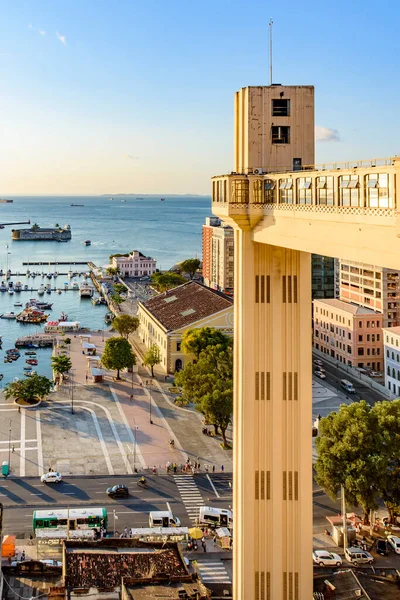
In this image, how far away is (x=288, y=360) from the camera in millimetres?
23422

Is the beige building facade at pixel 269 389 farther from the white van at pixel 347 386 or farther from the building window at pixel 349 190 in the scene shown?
the white van at pixel 347 386

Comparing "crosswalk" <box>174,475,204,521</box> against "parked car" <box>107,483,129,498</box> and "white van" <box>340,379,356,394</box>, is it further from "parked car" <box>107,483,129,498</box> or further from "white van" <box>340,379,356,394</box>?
"white van" <box>340,379,356,394</box>

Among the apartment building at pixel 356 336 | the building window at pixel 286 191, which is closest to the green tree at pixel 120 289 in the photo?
the apartment building at pixel 356 336

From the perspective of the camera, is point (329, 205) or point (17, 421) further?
point (17, 421)

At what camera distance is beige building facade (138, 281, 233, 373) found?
79.6 m

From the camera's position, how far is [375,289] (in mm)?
90312

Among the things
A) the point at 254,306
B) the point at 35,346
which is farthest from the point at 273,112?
the point at 35,346

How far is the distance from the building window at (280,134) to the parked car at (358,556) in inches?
1008

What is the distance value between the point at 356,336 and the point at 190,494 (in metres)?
42.2

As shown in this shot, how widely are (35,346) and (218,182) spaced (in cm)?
8897

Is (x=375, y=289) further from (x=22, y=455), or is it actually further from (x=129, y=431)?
(x=22, y=455)

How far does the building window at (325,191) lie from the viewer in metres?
17.8

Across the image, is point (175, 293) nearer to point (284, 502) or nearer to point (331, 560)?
point (331, 560)

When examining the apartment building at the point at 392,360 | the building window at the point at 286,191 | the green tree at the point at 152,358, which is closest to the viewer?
the building window at the point at 286,191
